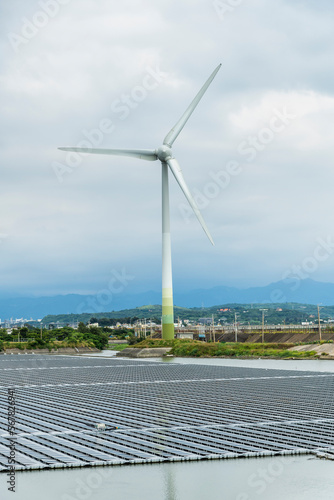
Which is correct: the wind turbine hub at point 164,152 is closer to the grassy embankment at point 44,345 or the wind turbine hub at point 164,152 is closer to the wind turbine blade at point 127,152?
the wind turbine blade at point 127,152

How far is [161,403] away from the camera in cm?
3291

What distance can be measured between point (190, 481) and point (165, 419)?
34.1 feet

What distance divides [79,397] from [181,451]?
17.4 metres

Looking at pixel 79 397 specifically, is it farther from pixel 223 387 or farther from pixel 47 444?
pixel 47 444

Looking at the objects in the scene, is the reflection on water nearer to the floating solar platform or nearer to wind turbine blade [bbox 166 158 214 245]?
the floating solar platform

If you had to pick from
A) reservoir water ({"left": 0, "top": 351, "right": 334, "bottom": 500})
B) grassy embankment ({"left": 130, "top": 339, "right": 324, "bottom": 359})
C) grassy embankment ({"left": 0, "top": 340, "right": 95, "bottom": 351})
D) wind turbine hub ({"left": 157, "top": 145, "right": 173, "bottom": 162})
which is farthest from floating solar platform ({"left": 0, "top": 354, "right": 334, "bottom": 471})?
grassy embankment ({"left": 0, "top": 340, "right": 95, "bottom": 351})

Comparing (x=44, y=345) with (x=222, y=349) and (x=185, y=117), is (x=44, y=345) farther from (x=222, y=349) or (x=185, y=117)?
(x=185, y=117)

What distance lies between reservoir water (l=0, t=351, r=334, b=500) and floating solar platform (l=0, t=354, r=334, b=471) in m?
0.78

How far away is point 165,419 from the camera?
2742 centimetres

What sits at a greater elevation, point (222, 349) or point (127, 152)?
point (127, 152)

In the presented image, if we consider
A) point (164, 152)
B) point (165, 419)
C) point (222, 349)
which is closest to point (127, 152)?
point (164, 152)

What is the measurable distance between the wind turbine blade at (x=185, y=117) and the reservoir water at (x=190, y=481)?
2481 inches

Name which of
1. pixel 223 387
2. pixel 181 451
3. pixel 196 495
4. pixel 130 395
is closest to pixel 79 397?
pixel 130 395

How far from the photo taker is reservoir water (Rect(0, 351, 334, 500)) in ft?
52.1
